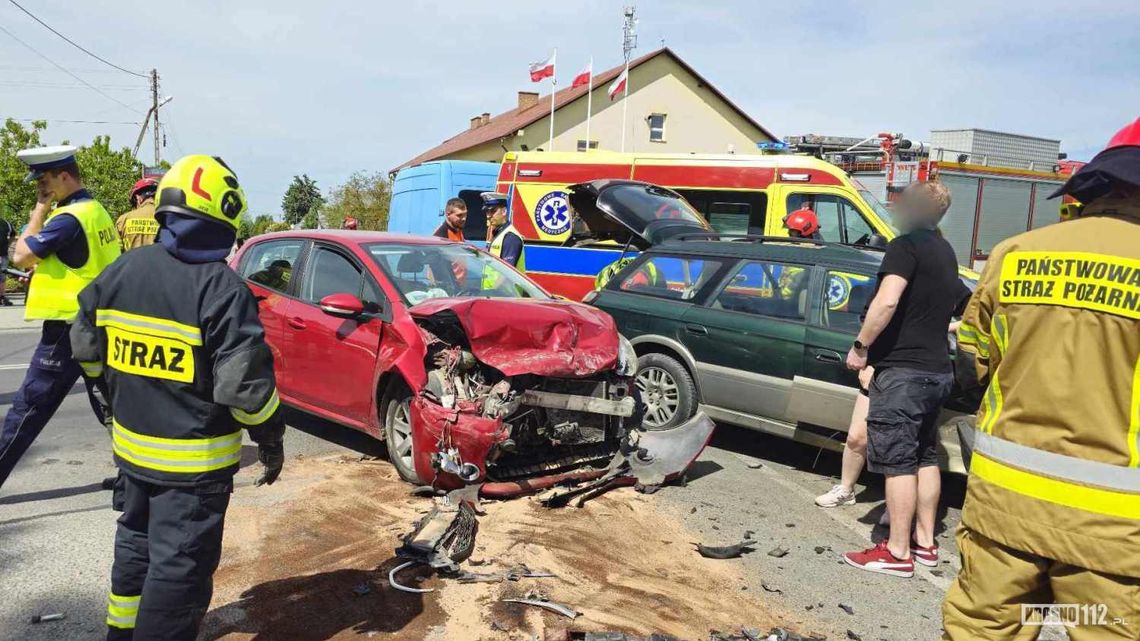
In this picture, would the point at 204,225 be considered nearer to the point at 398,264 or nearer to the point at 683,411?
the point at 398,264

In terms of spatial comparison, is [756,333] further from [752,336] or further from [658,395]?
[658,395]

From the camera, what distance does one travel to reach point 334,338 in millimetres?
5352

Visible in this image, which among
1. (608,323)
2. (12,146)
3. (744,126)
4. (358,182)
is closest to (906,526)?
(608,323)

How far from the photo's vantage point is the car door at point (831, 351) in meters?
5.35

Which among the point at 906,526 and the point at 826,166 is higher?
the point at 826,166

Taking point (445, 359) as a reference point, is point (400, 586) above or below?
below

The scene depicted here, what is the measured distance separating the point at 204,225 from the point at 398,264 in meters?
3.00

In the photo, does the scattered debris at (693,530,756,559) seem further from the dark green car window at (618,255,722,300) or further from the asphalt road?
the dark green car window at (618,255,722,300)

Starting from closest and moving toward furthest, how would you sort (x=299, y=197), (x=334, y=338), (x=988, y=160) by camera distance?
(x=334, y=338) → (x=988, y=160) → (x=299, y=197)

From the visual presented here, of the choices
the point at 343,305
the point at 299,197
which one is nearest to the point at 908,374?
the point at 343,305

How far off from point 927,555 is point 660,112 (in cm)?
3185

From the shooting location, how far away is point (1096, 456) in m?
2.13

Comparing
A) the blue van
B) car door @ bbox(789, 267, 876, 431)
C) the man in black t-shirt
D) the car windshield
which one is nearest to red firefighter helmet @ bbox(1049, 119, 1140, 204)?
the man in black t-shirt

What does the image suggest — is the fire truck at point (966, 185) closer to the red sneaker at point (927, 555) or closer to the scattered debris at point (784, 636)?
the red sneaker at point (927, 555)
